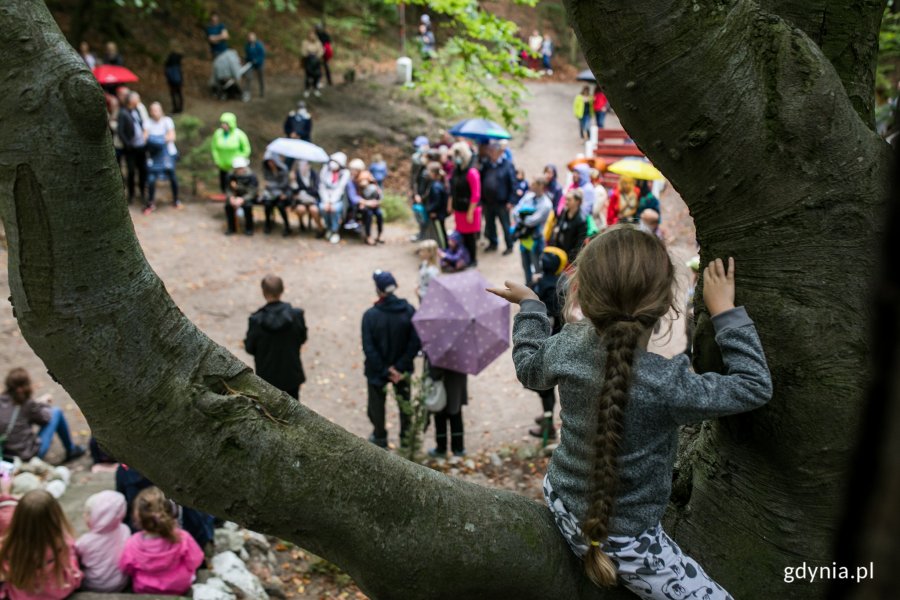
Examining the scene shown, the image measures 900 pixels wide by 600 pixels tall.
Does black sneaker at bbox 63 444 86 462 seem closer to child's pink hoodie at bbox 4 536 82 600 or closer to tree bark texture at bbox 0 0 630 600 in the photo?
child's pink hoodie at bbox 4 536 82 600

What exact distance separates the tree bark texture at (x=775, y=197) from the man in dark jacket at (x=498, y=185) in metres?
11.9

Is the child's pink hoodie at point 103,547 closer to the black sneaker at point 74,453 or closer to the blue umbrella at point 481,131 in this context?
→ the black sneaker at point 74,453

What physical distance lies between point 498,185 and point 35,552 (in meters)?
A: 10.7

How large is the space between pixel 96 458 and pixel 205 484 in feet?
21.7

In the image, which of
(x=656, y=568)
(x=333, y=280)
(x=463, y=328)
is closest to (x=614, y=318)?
(x=656, y=568)

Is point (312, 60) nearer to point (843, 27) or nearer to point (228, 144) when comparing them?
point (228, 144)

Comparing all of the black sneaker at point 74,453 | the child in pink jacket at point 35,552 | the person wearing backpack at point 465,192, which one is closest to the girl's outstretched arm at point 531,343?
the child in pink jacket at point 35,552

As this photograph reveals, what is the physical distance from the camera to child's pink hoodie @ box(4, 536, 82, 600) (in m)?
5.06

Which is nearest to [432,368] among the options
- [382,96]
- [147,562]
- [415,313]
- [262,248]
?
[415,313]

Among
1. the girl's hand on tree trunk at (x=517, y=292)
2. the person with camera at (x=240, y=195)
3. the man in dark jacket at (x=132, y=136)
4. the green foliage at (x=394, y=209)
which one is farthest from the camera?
Result: the green foliage at (x=394, y=209)

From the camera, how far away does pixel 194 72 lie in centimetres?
2364

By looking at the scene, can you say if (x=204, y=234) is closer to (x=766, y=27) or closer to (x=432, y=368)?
(x=432, y=368)

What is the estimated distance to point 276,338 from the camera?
8.09 m

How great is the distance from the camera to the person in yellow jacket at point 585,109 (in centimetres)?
2247
